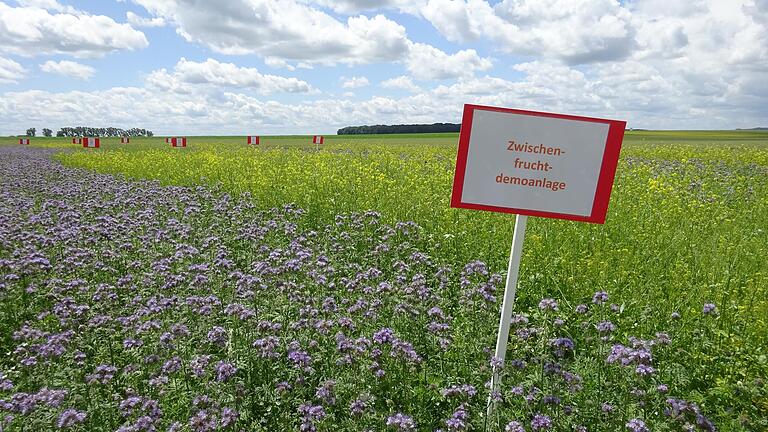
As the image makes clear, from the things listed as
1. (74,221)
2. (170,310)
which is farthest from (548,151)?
(74,221)

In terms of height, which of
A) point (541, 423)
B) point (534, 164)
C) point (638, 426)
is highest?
point (534, 164)

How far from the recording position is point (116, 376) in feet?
12.9

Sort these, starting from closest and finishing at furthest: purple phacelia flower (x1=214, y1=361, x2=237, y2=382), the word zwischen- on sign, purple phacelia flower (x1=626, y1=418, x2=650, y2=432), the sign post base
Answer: purple phacelia flower (x1=626, y1=418, x2=650, y2=432)
purple phacelia flower (x1=214, y1=361, x2=237, y2=382)
the word zwischen- on sign
the sign post base

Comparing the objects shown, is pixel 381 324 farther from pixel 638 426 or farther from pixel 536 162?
pixel 638 426

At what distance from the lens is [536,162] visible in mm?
3469

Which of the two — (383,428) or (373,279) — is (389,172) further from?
(383,428)

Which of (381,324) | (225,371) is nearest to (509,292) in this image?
(381,324)

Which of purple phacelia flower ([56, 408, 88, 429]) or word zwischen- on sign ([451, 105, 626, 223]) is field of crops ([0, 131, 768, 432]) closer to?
purple phacelia flower ([56, 408, 88, 429])

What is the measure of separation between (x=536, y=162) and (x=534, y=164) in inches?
0.8

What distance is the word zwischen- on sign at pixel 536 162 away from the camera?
3406 millimetres

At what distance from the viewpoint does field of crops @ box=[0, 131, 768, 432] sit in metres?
3.34

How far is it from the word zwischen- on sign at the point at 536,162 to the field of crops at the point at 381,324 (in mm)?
956

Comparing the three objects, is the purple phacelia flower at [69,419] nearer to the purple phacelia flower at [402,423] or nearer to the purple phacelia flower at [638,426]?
the purple phacelia flower at [402,423]

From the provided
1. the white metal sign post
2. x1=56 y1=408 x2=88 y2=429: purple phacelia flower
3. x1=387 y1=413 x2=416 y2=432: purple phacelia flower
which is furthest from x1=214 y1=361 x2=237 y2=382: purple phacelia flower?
the white metal sign post
